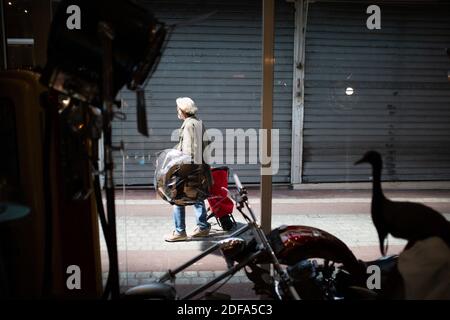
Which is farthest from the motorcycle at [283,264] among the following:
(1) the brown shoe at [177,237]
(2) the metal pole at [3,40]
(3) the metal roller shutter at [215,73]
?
(3) the metal roller shutter at [215,73]

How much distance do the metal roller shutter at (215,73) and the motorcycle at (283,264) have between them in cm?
472

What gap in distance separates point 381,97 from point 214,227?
4817mm

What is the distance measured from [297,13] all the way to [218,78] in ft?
6.28

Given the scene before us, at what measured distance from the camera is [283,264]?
11.3 feet

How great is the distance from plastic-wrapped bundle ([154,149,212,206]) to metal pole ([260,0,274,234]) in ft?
4.08

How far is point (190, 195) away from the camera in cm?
558

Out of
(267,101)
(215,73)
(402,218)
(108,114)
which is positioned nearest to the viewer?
(108,114)

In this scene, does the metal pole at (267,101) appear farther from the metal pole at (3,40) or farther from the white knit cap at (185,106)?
the metal pole at (3,40)

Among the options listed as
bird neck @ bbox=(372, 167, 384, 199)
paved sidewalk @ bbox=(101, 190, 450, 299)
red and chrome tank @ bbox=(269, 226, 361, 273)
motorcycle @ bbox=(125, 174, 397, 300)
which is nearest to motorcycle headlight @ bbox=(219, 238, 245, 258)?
motorcycle @ bbox=(125, 174, 397, 300)

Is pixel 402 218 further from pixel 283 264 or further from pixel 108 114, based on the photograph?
pixel 108 114

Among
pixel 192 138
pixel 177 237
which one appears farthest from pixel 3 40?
pixel 177 237

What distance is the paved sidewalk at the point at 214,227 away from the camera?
471cm

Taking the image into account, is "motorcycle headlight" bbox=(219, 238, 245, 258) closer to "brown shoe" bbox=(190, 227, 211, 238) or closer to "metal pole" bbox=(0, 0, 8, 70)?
"brown shoe" bbox=(190, 227, 211, 238)
